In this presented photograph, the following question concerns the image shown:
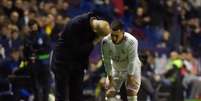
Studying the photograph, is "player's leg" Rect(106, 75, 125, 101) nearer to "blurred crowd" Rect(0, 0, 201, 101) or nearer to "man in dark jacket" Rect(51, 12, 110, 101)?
"man in dark jacket" Rect(51, 12, 110, 101)

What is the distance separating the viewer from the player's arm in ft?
40.5

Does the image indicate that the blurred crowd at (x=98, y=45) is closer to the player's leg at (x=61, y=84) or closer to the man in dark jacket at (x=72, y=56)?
the man in dark jacket at (x=72, y=56)

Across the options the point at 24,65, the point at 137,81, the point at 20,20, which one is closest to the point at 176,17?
the point at 20,20

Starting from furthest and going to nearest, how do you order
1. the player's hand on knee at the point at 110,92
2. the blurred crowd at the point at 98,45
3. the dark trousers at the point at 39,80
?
the blurred crowd at the point at 98,45 < the dark trousers at the point at 39,80 < the player's hand on knee at the point at 110,92

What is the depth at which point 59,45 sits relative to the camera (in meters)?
12.2

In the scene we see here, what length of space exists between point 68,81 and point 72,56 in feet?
1.42

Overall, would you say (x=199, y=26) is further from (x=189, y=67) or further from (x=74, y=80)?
(x=74, y=80)

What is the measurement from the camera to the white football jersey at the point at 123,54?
12.4 metres

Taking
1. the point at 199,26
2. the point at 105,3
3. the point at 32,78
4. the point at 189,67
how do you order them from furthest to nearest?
the point at 199,26 < the point at 105,3 < the point at 189,67 < the point at 32,78

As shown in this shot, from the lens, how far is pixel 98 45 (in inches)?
757

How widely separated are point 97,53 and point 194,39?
4.78 m

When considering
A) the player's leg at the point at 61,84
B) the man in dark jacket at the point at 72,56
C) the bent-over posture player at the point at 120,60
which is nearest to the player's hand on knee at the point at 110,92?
the bent-over posture player at the point at 120,60

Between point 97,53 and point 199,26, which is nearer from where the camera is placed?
point 97,53

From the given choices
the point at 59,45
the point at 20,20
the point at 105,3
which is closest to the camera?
the point at 59,45
